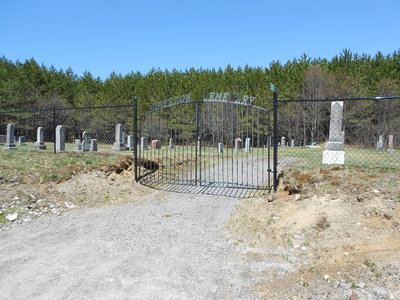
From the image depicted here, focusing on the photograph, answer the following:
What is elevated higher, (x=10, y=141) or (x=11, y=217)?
(x=10, y=141)

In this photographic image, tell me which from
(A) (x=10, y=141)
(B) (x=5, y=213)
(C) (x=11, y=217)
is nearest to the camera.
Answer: (C) (x=11, y=217)

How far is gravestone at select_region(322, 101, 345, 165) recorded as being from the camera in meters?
8.70

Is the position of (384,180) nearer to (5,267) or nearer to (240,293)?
(240,293)

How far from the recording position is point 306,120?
1156 inches

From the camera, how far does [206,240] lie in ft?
16.5

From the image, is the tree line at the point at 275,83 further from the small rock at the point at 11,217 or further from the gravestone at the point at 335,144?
the small rock at the point at 11,217

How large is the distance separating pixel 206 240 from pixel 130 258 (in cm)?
132

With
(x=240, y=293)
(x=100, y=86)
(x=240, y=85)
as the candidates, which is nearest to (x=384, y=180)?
(x=240, y=293)

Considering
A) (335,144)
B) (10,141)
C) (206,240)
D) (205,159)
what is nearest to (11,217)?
(206,240)

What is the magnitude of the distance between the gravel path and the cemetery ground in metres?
0.02

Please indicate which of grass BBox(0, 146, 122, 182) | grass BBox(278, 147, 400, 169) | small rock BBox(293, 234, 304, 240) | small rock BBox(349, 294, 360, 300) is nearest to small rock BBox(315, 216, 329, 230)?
small rock BBox(293, 234, 304, 240)

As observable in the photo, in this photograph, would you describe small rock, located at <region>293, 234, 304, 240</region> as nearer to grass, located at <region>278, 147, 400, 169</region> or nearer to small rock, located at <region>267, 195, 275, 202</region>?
small rock, located at <region>267, 195, 275, 202</region>

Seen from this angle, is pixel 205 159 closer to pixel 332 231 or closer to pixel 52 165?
pixel 52 165

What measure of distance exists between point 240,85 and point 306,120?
9.25 metres
